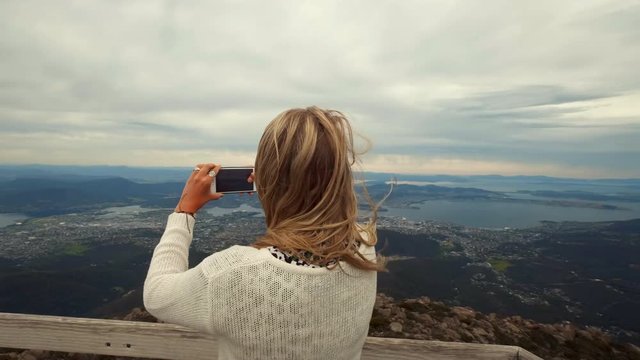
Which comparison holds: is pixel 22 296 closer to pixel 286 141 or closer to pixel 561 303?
pixel 286 141

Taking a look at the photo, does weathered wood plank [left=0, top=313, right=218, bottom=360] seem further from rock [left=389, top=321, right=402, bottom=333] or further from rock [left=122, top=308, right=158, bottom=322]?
rock [left=122, top=308, right=158, bottom=322]

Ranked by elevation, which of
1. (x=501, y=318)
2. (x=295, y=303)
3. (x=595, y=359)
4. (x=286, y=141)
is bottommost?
(x=595, y=359)

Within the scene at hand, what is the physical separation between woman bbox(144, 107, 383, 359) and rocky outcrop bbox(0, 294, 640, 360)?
4.82 meters

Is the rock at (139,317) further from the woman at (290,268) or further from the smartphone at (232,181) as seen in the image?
the woman at (290,268)

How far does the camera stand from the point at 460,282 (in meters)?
42.3

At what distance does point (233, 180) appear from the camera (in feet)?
7.40

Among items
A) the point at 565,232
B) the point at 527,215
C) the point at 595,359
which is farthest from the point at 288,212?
the point at 527,215

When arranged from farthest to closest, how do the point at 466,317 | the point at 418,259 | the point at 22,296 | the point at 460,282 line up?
the point at 418,259
the point at 460,282
the point at 22,296
the point at 466,317

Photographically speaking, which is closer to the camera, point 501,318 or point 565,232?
point 501,318

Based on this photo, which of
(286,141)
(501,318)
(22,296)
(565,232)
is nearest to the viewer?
(286,141)

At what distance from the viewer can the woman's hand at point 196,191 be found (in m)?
1.90

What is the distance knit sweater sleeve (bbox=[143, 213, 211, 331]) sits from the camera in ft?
4.63

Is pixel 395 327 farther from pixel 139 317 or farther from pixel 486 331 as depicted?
pixel 139 317

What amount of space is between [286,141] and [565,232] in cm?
11529
